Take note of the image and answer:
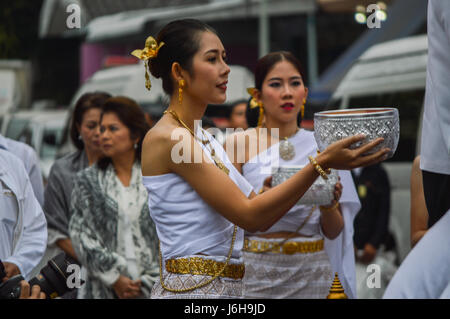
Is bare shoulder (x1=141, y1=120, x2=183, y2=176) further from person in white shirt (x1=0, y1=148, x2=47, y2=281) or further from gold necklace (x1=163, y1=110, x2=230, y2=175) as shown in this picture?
person in white shirt (x1=0, y1=148, x2=47, y2=281)

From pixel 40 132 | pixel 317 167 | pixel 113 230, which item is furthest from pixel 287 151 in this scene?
pixel 40 132

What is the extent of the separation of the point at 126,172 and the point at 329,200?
1.56 m

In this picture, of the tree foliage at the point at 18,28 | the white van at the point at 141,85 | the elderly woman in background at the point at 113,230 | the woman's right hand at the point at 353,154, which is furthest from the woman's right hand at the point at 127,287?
the tree foliage at the point at 18,28

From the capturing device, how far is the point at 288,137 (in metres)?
4.18

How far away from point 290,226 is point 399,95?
14.1ft

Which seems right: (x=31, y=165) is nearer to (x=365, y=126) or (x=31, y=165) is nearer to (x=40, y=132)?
(x=365, y=126)

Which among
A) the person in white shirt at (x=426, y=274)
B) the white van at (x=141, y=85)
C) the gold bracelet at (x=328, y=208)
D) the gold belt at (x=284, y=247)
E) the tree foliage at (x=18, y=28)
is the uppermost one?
the tree foliage at (x=18, y=28)

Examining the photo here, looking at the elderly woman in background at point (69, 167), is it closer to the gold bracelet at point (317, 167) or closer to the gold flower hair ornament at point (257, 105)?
the gold flower hair ornament at point (257, 105)

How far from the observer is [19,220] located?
11.5 ft

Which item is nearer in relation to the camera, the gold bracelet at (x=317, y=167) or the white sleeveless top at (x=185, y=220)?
the gold bracelet at (x=317, y=167)

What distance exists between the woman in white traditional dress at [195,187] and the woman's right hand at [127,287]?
1.44m

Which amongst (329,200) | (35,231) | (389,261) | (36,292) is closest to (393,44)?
(389,261)

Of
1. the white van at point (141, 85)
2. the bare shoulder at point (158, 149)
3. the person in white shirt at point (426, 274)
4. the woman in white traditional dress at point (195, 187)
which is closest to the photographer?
the person in white shirt at point (426, 274)

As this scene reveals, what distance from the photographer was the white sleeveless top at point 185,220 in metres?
2.73
